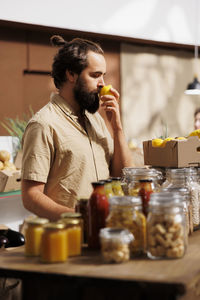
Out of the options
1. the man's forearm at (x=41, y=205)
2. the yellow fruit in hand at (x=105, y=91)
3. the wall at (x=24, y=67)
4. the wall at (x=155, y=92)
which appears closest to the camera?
the man's forearm at (x=41, y=205)

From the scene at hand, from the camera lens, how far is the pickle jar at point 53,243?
5.16ft

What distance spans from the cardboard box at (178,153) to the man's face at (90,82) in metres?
0.43

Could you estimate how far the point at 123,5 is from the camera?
21.2ft

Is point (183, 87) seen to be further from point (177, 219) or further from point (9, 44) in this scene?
point (177, 219)

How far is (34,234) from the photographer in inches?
65.2

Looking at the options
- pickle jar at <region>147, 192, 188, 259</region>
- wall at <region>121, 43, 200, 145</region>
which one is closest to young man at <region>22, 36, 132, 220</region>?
pickle jar at <region>147, 192, 188, 259</region>

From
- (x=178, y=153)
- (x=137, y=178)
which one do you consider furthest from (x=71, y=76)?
(x=137, y=178)

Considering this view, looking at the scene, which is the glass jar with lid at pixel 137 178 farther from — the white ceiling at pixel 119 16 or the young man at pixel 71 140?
the white ceiling at pixel 119 16

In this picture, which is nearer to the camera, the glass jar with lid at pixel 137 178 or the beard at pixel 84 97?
the glass jar with lid at pixel 137 178

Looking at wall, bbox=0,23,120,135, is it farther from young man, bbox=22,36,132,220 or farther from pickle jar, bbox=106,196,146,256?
pickle jar, bbox=106,196,146,256

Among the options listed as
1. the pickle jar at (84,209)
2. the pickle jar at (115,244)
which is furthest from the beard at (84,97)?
the pickle jar at (115,244)

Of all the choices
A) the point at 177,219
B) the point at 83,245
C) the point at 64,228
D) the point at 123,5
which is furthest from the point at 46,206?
the point at 123,5

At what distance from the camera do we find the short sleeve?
240cm

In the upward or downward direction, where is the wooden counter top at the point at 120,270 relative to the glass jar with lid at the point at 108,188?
downward
